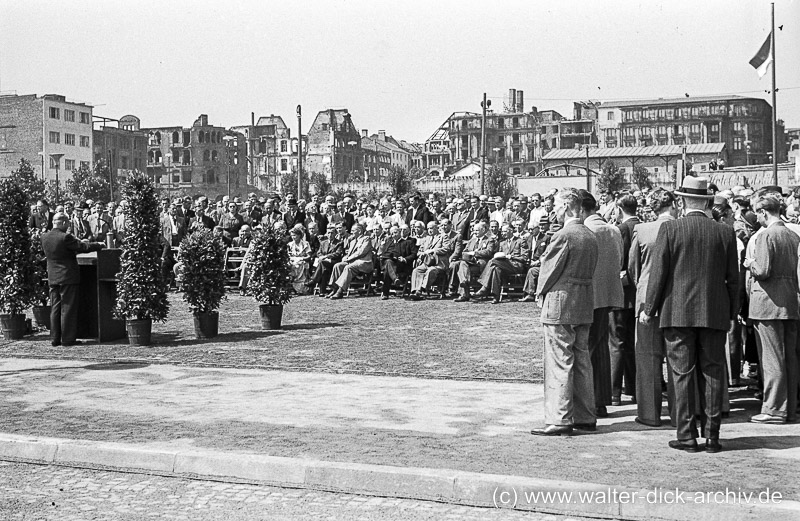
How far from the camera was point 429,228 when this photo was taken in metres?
21.8

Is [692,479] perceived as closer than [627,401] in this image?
Yes

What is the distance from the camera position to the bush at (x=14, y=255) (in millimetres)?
16250

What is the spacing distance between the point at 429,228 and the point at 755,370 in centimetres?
1120

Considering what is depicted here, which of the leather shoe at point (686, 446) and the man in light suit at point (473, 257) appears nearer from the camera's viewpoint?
the leather shoe at point (686, 446)

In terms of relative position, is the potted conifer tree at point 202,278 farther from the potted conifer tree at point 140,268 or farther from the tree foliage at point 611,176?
the tree foliage at point 611,176

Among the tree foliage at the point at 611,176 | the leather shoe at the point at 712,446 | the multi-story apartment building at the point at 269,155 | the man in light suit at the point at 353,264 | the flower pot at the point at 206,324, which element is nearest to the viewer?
the leather shoe at the point at 712,446

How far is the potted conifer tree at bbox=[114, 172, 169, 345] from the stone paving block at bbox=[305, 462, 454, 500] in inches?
317

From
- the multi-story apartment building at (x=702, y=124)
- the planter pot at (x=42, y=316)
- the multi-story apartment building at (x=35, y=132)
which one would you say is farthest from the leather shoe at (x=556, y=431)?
the multi-story apartment building at (x=702, y=124)

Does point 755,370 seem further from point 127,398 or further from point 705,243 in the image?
point 127,398

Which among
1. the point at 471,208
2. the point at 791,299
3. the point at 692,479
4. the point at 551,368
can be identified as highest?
the point at 471,208

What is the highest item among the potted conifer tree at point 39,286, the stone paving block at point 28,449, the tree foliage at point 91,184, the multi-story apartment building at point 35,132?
the multi-story apartment building at point 35,132

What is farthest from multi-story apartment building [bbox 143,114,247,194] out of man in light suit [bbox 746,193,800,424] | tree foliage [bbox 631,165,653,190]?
man in light suit [bbox 746,193,800,424]

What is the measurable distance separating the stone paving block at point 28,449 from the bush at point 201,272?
266 inches

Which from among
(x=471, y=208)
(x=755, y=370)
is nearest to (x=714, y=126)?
(x=471, y=208)
